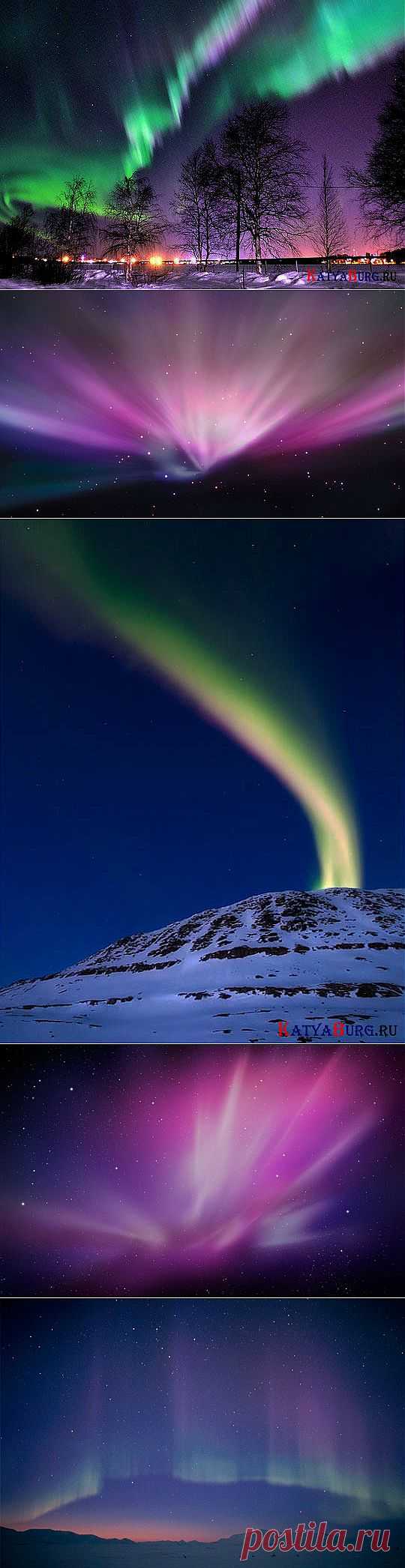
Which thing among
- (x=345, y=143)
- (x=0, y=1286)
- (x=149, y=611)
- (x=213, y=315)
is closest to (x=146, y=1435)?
(x=0, y=1286)

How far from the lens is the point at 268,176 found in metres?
2.88

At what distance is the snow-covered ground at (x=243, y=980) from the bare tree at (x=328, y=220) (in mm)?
1427

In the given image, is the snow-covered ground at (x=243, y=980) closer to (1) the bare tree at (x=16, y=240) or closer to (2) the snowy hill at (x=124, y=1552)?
(2) the snowy hill at (x=124, y=1552)

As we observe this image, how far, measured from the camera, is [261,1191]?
107 inches

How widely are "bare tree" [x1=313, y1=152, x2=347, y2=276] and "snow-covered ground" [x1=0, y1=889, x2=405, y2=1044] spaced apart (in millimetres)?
1427

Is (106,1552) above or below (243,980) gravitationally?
below

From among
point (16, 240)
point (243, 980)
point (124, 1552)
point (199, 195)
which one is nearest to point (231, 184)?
point (199, 195)

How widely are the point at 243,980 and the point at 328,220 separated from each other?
1.69 m

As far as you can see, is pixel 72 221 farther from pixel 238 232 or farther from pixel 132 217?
pixel 238 232

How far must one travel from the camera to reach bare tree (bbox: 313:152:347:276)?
9.36 ft

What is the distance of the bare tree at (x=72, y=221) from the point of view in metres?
2.84

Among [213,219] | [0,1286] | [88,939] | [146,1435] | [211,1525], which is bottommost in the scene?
[211,1525]

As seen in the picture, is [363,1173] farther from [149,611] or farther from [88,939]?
[149,611]

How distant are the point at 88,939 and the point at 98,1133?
0.41m
